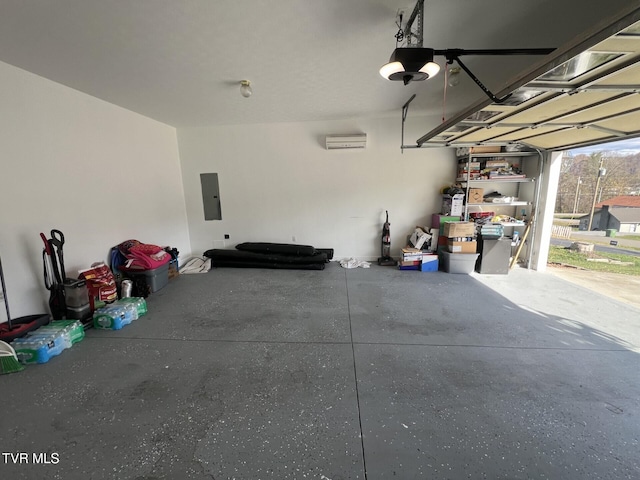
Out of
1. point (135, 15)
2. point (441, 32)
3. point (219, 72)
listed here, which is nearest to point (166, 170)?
point (219, 72)

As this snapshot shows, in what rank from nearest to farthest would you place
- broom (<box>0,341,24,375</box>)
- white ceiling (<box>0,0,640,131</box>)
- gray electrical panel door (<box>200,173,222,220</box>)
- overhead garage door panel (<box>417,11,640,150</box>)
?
overhead garage door panel (<box>417,11,640,150</box>) < white ceiling (<box>0,0,640,131</box>) < broom (<box>0,341,24,375</box>) < gray electrical panel door (<box>200,173,222,220</box>)

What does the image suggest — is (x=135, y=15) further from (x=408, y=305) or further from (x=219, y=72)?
(x=408, y=305)

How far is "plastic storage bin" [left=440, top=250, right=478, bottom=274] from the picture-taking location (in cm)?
432

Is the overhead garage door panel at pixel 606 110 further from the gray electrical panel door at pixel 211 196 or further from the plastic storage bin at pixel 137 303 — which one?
the gray electrical panel door at pixel 211 196

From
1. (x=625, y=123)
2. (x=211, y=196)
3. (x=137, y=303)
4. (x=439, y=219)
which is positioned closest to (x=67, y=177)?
(x=137, y=303)

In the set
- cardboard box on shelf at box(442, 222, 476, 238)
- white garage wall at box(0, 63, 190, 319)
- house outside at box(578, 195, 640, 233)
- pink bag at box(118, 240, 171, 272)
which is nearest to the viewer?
white garage wall at box(0, 63, 190, 319)

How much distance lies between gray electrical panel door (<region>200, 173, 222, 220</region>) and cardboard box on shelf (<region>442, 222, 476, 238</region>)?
4.50 metres

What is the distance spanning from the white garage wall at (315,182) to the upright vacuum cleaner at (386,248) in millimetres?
182

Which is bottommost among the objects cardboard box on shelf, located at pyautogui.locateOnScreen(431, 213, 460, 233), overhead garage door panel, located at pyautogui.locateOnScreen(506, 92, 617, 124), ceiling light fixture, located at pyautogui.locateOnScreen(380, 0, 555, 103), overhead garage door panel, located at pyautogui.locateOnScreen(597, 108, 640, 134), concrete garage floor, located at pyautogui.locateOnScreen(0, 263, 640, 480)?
concrete garage floor, located at pyautogui.locateOnScreen(0, 263, 640, 480)

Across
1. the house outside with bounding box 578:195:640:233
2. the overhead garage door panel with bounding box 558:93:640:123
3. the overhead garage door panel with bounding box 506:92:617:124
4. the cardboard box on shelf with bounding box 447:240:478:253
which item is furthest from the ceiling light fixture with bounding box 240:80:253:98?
the house outside with bounding box 578:195:640:233

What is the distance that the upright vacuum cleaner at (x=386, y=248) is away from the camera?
4.93m

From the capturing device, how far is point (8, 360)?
2.11m

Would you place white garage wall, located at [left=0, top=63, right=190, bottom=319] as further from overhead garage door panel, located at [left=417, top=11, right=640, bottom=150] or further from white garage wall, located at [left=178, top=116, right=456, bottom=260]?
overhead garage door panel, located at [left=417, top=11, right=640, bottom=150]

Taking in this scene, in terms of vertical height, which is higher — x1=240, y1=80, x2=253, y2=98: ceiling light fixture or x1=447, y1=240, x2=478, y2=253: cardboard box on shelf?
x1=240, y1=80, x2=253, y2=98: ceiling light fixture
